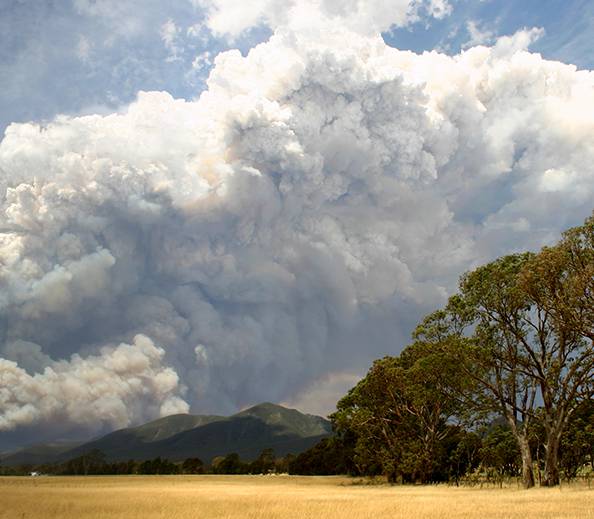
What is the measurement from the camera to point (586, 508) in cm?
2892

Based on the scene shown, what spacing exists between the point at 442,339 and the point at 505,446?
1636 centimetres

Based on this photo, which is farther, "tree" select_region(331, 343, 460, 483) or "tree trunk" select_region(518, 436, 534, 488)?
"tree" select_region(331, 343, 460, 483)

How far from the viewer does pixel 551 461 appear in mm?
51438

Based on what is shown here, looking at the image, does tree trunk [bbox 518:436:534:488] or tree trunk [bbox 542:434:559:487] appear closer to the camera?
tree trunk [bbox 542:434:559:487]

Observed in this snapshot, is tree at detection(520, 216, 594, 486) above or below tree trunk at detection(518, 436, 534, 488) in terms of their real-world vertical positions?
above

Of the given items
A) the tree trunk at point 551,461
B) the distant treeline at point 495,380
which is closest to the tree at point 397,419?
the distant treeline at point 495,380

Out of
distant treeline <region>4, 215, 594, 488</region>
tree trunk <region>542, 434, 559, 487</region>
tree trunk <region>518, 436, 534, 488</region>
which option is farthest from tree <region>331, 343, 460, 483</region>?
tree trunk <region>542, 434, 559, 487</region>

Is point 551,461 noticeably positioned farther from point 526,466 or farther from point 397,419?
point 397,419

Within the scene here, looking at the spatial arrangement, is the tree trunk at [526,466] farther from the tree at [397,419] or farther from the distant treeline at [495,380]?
the tree at [397,419]

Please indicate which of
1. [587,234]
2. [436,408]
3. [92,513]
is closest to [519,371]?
[587,234]

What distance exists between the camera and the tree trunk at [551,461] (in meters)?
50.6

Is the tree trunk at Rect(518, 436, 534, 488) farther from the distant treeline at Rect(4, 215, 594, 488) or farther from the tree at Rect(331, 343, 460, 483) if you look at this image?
the tree at Rect(331, 343, 460, 483)

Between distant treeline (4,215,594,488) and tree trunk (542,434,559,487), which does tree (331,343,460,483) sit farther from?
tree trunk (542,434,559,487)

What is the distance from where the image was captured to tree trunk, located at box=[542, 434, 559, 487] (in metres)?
50.6
